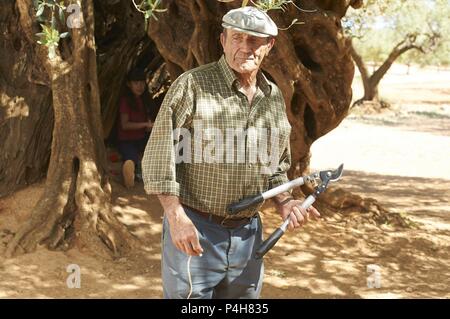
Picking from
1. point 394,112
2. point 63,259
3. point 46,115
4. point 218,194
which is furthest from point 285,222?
point 394,112

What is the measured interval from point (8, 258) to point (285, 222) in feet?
11.4

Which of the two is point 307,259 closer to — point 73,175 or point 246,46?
point 73,175

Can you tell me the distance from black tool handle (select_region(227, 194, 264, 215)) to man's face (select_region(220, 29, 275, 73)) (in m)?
0.53

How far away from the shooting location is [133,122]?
7590mm

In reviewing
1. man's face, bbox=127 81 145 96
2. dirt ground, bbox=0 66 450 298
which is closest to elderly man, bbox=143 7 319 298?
dirt ground, bbox=0 66 450 298

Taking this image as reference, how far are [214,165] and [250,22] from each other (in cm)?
60

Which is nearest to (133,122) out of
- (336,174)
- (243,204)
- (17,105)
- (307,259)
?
(17,105)

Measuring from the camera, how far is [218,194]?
278 cm

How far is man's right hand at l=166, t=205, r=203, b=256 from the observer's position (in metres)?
2.64

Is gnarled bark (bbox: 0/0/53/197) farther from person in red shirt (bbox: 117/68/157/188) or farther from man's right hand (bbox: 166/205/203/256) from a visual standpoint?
man's right hand (bbox: 166/205/203/256)

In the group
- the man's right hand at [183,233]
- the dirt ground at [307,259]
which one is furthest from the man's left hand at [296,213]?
the dirt ground at [307,259]

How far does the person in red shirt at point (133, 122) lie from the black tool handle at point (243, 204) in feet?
15.4

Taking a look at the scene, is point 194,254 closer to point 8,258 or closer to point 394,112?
point 8,258

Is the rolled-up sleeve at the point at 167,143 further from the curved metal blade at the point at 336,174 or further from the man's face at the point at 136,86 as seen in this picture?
the man's face at the point at 136,86
